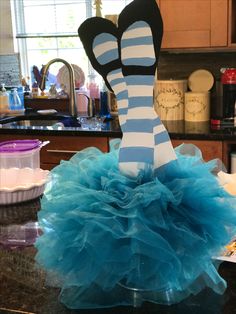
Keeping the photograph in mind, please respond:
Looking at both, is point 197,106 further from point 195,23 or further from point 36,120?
point 36,120

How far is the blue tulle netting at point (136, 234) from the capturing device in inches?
27.6

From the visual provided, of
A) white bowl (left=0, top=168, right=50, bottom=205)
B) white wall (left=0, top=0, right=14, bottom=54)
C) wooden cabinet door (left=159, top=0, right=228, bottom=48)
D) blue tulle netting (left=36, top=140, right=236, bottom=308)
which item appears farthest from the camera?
white wall (left=0, top=0, right=14, bottom=54)

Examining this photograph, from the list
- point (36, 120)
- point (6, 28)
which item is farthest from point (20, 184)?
point (6, 28)

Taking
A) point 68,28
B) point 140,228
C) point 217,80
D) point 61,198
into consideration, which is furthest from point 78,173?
point 68,28

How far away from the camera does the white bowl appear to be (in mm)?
1334

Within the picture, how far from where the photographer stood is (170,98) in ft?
9.24

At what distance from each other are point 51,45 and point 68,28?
0.73 ft

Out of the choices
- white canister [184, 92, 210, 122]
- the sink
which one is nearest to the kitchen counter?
white canister [184, 92, 210, 122]

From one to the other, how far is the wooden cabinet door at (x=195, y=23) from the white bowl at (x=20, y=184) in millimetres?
1547

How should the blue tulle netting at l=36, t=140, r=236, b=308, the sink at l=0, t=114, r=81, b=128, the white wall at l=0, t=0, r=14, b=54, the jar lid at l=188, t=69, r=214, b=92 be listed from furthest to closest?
the white wall at l=0, t=0, r=14, b=54 → the sink at l=0, t=114, r=81, b=128 → the jar lid at l=188, t=69, r=214, b=92 → the blue tulle netting at l=36, t=140, r=236, b=308

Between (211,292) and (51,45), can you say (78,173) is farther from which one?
(51,45)

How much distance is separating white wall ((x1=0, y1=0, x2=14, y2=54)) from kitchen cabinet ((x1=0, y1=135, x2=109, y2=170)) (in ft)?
3.73

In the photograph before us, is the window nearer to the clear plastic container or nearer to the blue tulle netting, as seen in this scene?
the clear plastic container

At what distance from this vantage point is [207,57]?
3.00 m
